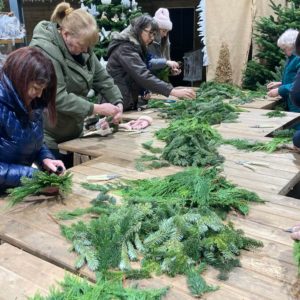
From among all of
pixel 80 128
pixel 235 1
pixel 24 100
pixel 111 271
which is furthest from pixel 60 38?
pixel 235 1

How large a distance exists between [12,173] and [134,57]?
229 centimetres

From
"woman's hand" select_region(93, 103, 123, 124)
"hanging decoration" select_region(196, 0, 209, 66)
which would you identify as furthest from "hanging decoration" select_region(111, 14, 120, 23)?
"woman's hand" select_region(93, 103, 123, 124)

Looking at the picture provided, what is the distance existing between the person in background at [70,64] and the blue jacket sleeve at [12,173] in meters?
0.95

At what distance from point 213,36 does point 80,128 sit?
5473 millimetres

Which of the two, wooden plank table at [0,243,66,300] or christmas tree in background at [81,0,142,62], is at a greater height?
christmas tree in background at [81,0,142,62]

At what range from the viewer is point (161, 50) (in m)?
5.78

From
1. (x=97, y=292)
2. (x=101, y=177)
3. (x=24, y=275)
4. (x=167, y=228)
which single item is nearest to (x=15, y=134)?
(x=101, y=177)

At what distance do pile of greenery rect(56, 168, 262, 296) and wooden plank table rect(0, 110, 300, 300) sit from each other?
47 millimetres

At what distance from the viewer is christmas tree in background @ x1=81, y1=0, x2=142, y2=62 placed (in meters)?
7.03

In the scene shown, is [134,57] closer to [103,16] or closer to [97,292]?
[97,292]

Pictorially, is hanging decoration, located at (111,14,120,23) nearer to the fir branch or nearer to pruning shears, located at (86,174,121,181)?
the fir branch

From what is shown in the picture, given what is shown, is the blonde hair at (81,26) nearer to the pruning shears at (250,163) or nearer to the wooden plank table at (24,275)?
the pruning shears at (250,163)

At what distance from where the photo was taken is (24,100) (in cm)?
221

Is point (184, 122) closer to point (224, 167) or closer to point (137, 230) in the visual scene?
point (224, 167)
